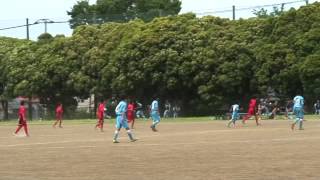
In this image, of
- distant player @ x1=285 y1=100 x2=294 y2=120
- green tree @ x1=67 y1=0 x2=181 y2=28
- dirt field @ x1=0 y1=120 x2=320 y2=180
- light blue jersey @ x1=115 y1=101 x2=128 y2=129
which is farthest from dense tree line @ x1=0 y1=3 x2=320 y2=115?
dirt field @ x1=0 y1=120 x2=320 y2=180

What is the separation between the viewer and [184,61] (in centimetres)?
6512

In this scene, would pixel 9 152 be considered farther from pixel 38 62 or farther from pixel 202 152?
pixel 38 62

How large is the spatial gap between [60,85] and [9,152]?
A: 167 feet

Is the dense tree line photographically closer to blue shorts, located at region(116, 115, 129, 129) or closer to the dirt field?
blue shorts, located at region(116, 115, 129, 129)

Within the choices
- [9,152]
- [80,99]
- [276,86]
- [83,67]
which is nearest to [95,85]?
[83,67]

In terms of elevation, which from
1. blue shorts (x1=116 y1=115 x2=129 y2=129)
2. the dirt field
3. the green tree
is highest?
the green tree

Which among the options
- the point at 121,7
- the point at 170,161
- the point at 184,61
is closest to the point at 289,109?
the point at 184,61

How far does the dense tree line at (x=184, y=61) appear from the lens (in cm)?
6169

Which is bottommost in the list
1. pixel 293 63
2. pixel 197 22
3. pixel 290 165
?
pixel 290 165

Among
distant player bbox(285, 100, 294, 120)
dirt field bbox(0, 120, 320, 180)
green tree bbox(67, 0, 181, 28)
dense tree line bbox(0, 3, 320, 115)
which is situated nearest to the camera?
dirt field bbox(0, 120, 320, 180)

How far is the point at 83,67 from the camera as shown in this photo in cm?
7069

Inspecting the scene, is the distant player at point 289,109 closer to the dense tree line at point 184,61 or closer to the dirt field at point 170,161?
the dense tree line at point 184,61

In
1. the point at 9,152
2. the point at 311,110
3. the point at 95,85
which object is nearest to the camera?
the point at 9,152

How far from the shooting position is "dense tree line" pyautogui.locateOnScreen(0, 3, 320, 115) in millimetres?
61688
